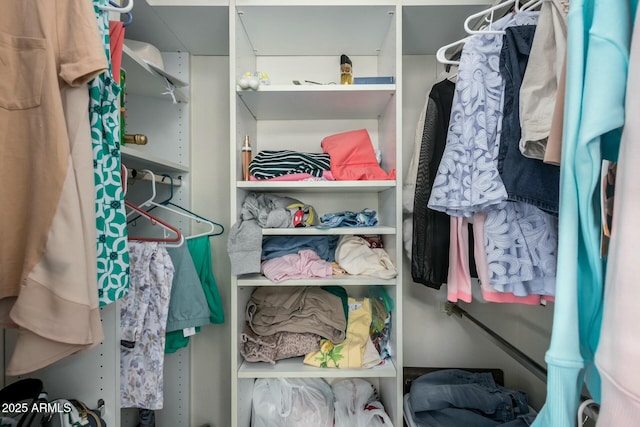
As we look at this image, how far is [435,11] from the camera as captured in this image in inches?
42.1

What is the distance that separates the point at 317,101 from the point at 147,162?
2.22ft

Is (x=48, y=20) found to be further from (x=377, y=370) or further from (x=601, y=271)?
(x=377, y=370)

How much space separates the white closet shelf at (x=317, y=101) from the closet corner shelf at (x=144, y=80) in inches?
12.8

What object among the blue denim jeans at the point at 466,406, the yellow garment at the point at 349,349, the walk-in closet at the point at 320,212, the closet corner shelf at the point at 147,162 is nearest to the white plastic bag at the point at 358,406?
the walk-in closet at the point at 320,212

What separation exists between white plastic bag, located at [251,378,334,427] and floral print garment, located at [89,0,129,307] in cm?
76

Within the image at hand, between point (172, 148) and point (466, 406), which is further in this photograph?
point (172, 148)

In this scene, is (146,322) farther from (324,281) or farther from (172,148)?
(172,148)

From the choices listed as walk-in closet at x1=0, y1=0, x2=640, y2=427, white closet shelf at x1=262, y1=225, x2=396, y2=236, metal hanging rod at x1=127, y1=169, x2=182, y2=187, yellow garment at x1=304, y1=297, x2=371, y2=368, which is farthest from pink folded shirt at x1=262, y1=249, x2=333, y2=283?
metal hanging rod at x1=127, y1=169, x2=182, y2=187

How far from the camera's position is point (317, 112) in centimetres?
130

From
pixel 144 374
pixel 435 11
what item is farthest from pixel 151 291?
pixel 435 11

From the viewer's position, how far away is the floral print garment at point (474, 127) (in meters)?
0.72

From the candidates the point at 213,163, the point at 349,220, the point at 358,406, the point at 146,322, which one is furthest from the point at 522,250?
Answer: the point at 213,163

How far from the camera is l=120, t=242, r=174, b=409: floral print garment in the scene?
1004mm

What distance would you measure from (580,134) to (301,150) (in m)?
1.11
